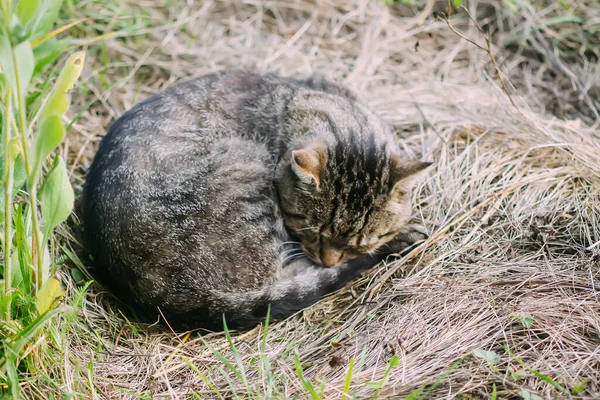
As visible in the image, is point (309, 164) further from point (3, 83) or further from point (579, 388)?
point (579, 388)

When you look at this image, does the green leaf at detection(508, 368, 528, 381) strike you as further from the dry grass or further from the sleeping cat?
the sleeping cat

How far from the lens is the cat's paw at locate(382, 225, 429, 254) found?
10.9 feet

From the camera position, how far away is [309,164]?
289cm

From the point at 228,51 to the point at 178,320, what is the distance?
252 centimetres

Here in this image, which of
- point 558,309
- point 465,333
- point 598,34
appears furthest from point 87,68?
point 598,34

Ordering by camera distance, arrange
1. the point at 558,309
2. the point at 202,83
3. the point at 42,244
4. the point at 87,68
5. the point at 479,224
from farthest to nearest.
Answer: the point at 87,68, the point at 202,83, the point at 479,224, the point at 558,309, the point at 42,244

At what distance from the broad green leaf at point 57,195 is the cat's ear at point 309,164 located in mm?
1091

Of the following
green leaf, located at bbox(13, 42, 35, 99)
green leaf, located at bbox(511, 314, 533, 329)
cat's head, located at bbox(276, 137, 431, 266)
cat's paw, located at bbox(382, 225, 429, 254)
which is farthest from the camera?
cat's paw, located at bbox(382, 225, 429, 254)

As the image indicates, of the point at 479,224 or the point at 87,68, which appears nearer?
the point at 479,224

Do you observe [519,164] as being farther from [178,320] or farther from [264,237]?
[178,320]

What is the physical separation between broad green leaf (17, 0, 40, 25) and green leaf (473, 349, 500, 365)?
2.18 m

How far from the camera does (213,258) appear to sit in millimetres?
2910

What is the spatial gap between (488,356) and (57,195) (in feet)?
6.13

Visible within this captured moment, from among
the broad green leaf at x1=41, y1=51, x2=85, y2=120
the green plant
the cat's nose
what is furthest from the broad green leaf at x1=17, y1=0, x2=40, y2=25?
the cat's nose
